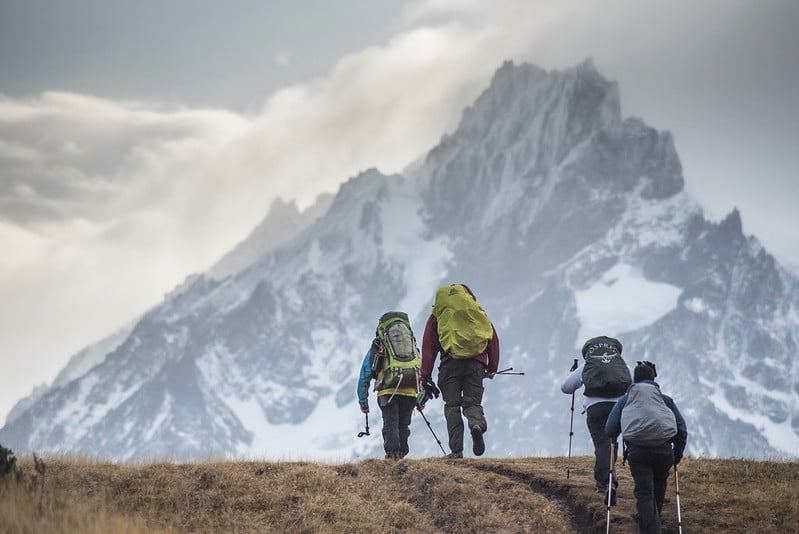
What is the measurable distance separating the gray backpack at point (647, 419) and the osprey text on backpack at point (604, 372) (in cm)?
150

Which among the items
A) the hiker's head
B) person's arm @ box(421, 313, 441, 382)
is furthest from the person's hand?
the hiker's head

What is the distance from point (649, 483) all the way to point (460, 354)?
6142mm

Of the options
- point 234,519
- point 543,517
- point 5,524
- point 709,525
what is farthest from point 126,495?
point 709,525

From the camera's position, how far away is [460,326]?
21.7 metres

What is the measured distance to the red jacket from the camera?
71.8 feet

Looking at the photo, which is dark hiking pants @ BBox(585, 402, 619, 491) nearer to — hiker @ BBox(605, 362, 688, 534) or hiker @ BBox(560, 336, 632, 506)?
hiker @ BBox(560, 336, 632, 506)

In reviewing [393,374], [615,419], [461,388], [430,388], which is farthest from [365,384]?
[615,419]

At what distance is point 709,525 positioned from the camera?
16281 millimetres

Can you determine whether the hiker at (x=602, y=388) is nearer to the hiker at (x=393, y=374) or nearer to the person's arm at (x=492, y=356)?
the person's arm at (x=492, y=356)

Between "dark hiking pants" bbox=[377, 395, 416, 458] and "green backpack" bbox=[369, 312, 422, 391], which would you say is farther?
"dark hiking pants" bbox=[377, 395, 416, 458]

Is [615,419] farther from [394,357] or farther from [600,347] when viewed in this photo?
[394,357]

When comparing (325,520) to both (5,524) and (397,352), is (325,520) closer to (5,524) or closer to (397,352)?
(5,524)

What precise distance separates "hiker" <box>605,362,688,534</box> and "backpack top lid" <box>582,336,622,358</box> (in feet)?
5.45

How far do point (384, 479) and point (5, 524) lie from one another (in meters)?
6.76
